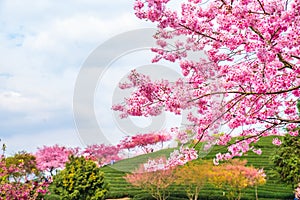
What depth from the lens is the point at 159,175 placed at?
24.9 metres

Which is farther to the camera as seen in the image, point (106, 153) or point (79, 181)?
point (106, 153)

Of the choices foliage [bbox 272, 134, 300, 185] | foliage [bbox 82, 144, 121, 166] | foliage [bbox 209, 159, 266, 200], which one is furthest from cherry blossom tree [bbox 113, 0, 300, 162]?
foliage [bbox 82, 144, 121, 166]

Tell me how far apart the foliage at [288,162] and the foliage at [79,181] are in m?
8.71

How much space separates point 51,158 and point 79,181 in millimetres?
21624

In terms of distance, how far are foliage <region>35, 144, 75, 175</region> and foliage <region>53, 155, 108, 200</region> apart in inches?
792

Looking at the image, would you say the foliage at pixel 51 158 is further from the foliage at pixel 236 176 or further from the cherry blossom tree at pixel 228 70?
the cherry blossom tree at pixel 228 70

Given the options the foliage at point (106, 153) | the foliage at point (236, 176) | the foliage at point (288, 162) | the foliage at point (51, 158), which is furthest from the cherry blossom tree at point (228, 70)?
the foliage at point (106, 153)

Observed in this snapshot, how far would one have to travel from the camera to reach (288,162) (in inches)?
770

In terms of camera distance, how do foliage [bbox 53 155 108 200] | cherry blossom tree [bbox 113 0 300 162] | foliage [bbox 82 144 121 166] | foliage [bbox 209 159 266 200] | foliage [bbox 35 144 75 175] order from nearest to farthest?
cherry blossom tree [bbox 113 0 300 162] → foliage [bbox 53 155 108 200] → foliage [bbox 209 159 266 200] → foliage [bbox 35 144 75 175] → foliage [bbox 82 144 121 166]

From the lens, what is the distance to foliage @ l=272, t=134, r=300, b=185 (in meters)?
19.3

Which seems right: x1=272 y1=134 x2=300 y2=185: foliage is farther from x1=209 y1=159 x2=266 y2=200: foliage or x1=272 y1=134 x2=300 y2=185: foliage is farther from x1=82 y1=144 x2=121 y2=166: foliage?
x1=82 y1=144 x2=121 y2=166: foliage

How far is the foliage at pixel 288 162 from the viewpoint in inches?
759

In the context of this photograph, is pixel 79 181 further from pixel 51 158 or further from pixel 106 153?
pixel 106 153

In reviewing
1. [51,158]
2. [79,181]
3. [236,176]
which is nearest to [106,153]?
[51,158]
